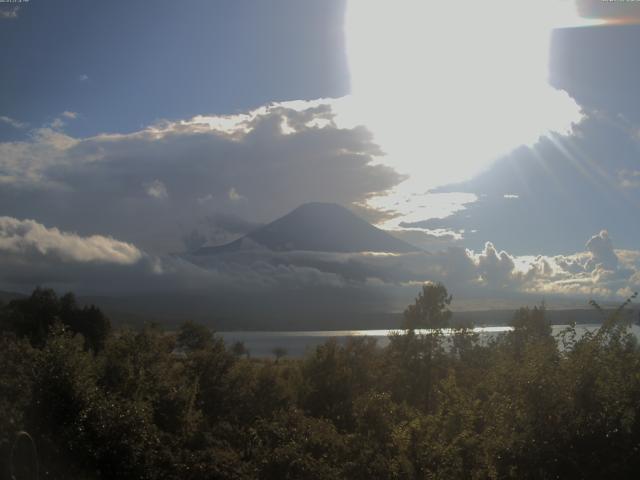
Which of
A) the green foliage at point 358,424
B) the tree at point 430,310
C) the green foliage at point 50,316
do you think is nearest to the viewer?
the green foliage at point 358,424

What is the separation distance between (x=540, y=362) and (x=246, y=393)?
19951 mm

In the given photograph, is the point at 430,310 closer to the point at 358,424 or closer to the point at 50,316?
the point at 358,424

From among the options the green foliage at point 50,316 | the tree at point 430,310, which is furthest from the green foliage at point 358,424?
the green foliage at point 50,316

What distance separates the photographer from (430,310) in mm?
37375

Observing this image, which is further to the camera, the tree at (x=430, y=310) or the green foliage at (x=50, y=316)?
the green foliage at (x=50, y=316)

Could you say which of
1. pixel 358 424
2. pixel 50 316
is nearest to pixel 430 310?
pixel 358 424

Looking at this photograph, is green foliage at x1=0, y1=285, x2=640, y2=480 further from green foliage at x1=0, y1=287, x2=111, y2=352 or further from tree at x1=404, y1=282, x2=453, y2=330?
green foliage at x1=0, y1=287, x2=111, y2=352

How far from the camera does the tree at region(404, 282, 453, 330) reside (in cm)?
3688

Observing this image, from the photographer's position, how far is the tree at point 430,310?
36875 millimetres

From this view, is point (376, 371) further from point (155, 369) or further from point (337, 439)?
point (337, 439)

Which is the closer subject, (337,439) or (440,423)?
(440,423)

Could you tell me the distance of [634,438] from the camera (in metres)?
9.53

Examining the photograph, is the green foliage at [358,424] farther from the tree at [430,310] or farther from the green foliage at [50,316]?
the green foliage at [50,316]

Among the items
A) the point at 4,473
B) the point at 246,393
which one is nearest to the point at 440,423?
the point at 4,473
